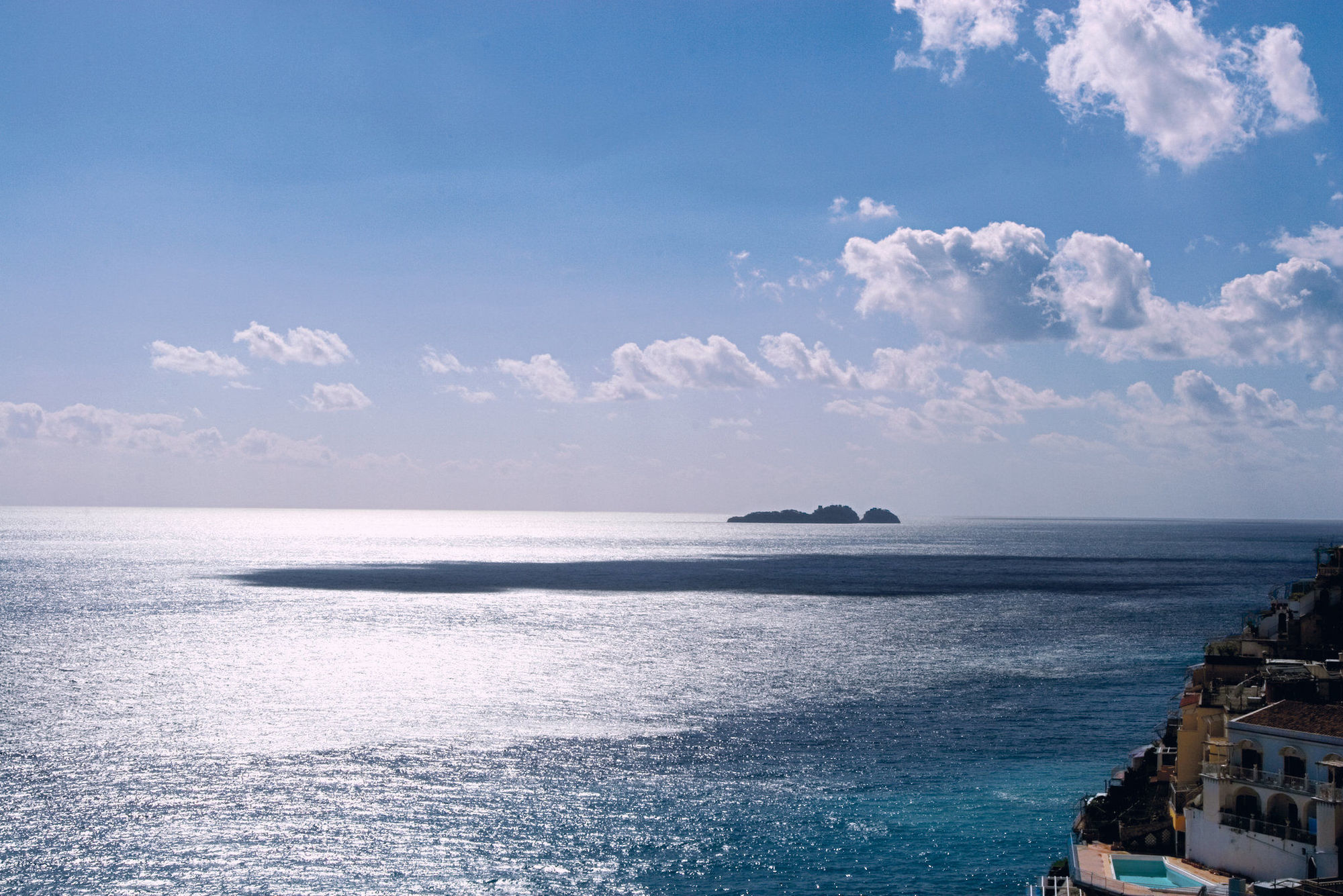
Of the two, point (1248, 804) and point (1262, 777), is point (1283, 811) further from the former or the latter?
point (1262, 777)

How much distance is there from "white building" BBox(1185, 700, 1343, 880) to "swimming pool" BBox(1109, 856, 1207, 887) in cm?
204

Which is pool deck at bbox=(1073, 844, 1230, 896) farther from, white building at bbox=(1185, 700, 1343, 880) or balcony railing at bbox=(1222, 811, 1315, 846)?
balcony railing at bbox=(1222, 811, 1315, 846)

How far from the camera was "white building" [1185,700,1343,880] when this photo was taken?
3456cm

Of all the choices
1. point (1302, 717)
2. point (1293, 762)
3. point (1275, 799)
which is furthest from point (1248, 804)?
point (1302, 717)

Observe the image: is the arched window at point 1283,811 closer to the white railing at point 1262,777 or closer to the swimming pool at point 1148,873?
the white railing at point 1262,777

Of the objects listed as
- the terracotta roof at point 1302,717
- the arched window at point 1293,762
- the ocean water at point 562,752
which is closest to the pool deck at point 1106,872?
the arched window at point 1293,762

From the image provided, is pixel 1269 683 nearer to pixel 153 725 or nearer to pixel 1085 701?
pixel 1085 701

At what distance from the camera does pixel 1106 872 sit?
3572 centimetres

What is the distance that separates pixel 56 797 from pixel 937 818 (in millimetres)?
43606

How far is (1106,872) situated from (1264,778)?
649 centimetres

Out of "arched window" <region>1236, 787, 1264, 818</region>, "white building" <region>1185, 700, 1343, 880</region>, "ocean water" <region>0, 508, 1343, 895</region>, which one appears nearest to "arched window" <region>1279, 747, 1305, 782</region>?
"white building" <region>1185, 700, 1343, 880</region>

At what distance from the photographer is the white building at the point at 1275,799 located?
34.6 metres

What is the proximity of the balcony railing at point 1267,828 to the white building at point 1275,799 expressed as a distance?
2cm

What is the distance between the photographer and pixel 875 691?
85.7m
